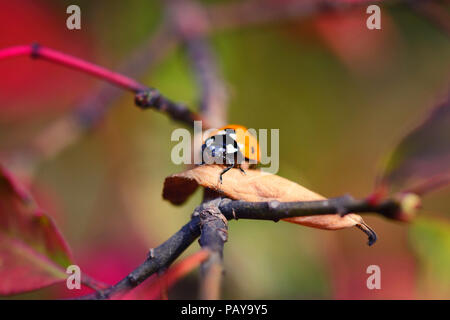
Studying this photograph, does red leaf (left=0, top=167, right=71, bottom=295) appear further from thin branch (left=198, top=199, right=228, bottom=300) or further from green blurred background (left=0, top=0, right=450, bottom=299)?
green blurred background (left=0, top=0, right=450, bottom=299)

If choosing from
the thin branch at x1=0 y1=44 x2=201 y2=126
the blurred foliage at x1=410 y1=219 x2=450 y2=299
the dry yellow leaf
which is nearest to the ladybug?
the dry yellow leaf

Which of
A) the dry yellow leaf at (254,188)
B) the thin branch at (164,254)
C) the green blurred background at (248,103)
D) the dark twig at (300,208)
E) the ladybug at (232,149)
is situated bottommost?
the thin branch at (164,254)

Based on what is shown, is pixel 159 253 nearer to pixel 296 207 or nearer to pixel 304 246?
pixel 296 207

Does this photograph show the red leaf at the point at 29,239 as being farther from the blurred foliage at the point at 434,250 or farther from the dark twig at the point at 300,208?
the blurred foliage at the point at 434,250

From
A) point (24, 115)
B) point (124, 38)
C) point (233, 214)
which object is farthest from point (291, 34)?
point (233, 214)

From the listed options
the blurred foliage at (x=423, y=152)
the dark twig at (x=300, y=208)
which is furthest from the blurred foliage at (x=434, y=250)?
the dark twig at (x=300, y=208)

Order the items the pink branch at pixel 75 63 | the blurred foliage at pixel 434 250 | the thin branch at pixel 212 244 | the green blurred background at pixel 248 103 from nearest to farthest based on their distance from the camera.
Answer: the thin branch at pixel 212 244
the pink branch at pixel 75 63
the blurred foliage at pixel 434 250
the green blurred background at pixel 248 103

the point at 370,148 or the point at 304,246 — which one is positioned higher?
the point at 370,148
